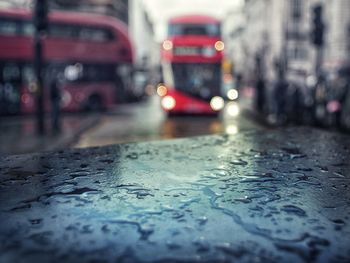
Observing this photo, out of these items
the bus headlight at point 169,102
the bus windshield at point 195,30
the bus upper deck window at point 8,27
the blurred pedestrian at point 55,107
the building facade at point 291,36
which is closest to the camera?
the blurred pedestrian at point 55,107

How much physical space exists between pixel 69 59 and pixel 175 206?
62.7 ft

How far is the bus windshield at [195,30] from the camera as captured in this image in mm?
20125

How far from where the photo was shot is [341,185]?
227cm

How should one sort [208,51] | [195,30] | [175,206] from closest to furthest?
1. [175,206]
2. [208,51]
3. [195,30]

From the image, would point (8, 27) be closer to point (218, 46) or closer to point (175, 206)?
point (218, 46)

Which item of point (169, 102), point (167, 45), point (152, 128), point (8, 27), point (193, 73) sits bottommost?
point (152, 128)

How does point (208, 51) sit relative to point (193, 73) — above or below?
above

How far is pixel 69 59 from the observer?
2020 centimetres

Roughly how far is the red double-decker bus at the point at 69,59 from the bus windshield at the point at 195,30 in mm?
3059

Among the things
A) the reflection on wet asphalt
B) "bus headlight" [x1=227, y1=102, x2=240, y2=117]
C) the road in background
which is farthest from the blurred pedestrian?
the reflection on wet asphalt

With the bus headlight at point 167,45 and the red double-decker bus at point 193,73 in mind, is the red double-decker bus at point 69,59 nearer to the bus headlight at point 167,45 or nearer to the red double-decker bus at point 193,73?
the bus headlight at point 167,45

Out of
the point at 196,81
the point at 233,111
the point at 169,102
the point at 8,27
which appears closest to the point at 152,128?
the point at 169,102

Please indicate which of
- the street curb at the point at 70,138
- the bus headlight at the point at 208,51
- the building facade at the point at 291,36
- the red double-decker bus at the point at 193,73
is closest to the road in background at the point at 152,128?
the street curb at the point at 70,138

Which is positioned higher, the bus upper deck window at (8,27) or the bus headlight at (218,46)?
the bus upper deck window at (8,27)
